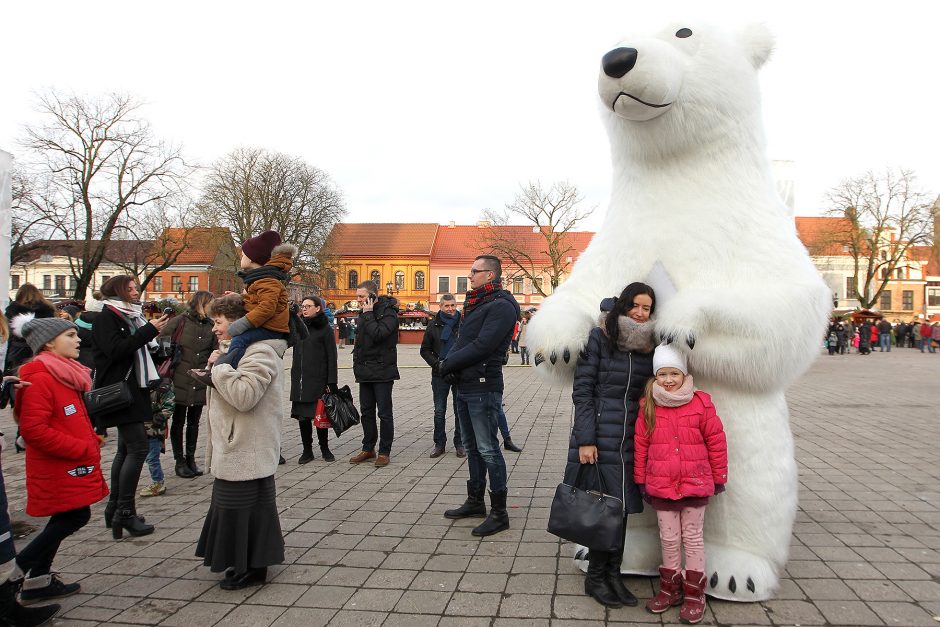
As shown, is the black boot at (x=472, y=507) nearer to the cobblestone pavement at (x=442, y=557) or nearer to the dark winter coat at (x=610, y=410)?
the cobblestone pavement at (x=442, y=557)

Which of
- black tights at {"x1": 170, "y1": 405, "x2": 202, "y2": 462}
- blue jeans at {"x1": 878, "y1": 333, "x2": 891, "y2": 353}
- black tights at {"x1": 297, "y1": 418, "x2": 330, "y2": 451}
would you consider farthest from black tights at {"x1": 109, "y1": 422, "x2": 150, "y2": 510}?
blue jeans at {"x1": 878, "y1": 333, "x2": 891, "y2": 353}

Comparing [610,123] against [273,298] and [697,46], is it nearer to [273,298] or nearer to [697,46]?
[697,46]

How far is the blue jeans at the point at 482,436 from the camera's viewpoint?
4.15 meters

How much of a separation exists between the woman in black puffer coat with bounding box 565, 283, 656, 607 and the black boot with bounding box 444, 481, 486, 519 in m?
1.45

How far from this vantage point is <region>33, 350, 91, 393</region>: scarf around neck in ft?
10.6

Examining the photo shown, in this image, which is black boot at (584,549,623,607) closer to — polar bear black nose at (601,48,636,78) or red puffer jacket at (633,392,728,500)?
red puffer jacket at (633,392,728,500)

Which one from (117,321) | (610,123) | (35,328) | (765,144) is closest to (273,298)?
(35,328)

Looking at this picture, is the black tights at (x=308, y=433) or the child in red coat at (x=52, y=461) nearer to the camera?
the child in red coat at (x=52, y=461)

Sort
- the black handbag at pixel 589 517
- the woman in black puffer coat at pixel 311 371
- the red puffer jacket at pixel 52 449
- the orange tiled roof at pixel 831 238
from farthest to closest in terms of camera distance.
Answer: the orange tiled roof at pixel 831 238
the woman in black puffer coat at pixel 311 371
the red puffer jacket at pixel 52 449
the black handbag at pixel 589 517

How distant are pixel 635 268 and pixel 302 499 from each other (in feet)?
10.7

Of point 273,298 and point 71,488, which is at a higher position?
point 273,298

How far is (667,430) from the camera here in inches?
112

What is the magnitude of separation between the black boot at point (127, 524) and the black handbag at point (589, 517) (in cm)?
283

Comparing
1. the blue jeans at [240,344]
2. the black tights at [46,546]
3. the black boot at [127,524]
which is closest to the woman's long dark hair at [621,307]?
the blue jeans at [240,344]
